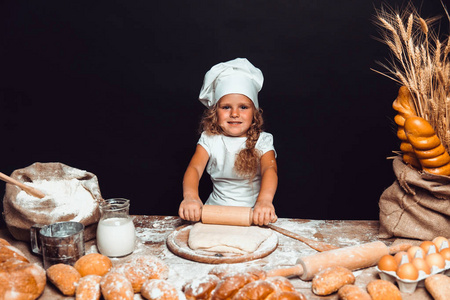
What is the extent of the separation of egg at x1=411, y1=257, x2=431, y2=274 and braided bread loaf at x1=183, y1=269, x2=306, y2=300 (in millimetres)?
386

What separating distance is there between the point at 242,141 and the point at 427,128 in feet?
3.84

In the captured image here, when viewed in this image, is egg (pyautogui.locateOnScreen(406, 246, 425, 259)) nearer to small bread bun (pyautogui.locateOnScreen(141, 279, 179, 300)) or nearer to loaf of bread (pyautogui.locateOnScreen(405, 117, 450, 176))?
loaf of bread (pyautogui.locateOnScreen(405, 117, 450, 176))

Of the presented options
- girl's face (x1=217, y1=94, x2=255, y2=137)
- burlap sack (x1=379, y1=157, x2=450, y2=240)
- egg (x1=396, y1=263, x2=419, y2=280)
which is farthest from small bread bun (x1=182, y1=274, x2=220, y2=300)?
girl's face (x1=217, y1=94, x2=255, y2=137)

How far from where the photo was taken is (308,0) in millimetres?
2920

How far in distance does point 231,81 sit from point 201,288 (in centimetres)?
130

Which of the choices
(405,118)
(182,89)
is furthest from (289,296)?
(182,89)

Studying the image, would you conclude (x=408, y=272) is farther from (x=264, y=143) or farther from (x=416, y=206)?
(x=264, y=143)

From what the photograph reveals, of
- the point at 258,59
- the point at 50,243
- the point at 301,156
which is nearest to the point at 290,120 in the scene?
the point at 301,156

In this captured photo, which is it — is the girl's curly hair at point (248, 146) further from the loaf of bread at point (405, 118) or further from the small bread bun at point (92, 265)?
the small bread bun at point (92, 265)

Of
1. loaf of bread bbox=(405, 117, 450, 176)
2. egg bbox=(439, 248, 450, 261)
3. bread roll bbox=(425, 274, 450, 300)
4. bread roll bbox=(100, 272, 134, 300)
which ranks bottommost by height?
bread roll bbox=(100, 272, 134, 300)

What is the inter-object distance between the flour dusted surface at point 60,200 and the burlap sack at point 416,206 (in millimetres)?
1167

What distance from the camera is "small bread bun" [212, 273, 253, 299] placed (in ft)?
3.90

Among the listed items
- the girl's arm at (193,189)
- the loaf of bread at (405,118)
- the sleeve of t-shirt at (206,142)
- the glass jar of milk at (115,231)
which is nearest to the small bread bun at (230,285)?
the glass jar of milk at (115,231)

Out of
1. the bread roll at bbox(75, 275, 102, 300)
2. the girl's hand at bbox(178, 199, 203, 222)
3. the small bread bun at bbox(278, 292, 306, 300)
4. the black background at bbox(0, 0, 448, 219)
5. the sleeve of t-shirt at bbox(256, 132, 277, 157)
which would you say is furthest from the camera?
the black background at bbox(0, 0, 448, 219)
